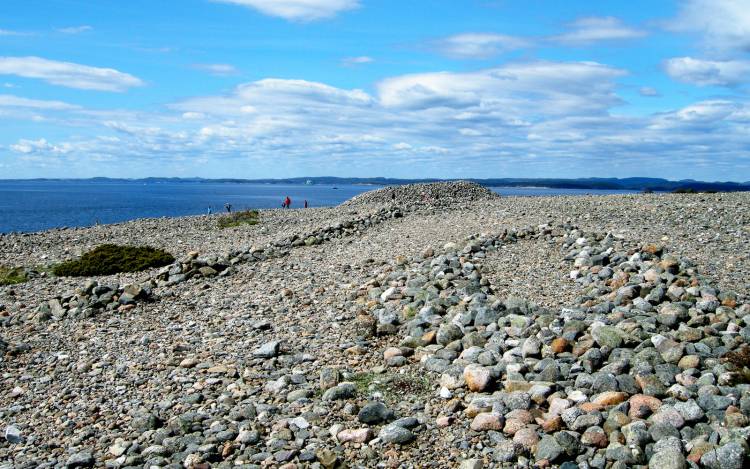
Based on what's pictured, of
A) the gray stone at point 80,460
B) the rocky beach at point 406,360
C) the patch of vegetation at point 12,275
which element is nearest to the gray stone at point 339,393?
the rocky beach at point 406,360

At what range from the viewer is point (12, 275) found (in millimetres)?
19219

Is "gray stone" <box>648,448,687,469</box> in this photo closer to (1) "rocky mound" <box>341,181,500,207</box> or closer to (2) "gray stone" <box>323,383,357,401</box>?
(2) "gray stone" <box>323,383,357,401</box>

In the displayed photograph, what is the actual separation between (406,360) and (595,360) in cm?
257

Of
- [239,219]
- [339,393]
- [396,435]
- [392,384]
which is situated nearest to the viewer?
[396,435]

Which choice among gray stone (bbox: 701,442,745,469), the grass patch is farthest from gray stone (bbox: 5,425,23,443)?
the grass patch

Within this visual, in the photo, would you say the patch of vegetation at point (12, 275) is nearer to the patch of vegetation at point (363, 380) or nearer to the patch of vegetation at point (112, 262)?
the patch of vegetation at point (112, 262)

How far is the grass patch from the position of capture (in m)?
32.3

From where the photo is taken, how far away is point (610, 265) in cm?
1258

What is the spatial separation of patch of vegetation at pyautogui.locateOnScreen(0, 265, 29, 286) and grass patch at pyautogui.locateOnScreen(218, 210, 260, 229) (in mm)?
11932

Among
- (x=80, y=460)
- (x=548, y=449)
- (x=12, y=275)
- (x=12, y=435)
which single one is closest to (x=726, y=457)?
(x=548, y=449)

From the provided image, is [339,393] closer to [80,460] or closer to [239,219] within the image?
[80,460]

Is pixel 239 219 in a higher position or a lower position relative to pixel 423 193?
lower

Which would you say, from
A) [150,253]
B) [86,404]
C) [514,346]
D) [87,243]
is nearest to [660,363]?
[514,346]

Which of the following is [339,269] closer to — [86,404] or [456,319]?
[456,319]
